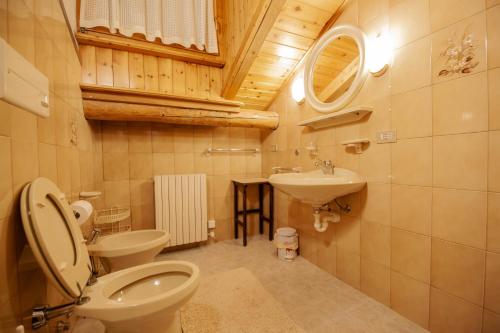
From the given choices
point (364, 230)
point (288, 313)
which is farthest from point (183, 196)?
point (364, 230)

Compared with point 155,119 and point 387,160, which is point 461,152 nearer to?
point 387,160

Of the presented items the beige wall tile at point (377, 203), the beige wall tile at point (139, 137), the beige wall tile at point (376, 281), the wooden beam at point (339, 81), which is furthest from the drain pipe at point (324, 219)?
the beige wall tile at point (139, 137)

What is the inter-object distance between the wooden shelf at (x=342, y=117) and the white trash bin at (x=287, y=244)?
42.3 inches

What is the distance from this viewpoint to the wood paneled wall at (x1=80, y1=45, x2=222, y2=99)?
191cm

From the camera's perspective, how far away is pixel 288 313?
1330mm

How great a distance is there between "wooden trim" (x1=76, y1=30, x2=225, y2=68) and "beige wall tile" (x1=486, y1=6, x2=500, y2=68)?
82.8 inches

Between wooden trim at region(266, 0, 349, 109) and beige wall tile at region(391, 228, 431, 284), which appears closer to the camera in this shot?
beige wall tile at region(391, 228, 431, 284)

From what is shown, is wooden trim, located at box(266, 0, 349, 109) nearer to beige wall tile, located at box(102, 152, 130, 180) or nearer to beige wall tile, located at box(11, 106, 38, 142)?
beige wall tile, located at box(102, 152, 130, 180)

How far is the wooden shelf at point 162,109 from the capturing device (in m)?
1.70

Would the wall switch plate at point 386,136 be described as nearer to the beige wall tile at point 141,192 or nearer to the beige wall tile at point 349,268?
the beige wall tile at point 349,268

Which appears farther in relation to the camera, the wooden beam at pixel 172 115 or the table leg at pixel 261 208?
the table leg at pixel 261 208

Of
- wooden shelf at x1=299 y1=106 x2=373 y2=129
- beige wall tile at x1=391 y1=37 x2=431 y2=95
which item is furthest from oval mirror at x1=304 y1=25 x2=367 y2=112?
beige wall tile at x1=391 y1=37 x2=431 y2=95

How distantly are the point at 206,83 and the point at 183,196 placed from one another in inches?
51.8

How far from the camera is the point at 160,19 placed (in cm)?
208
